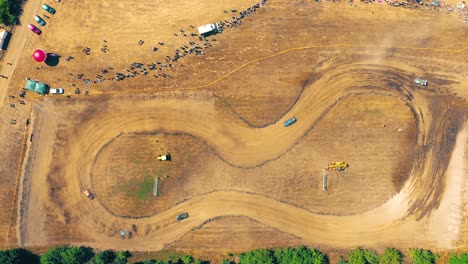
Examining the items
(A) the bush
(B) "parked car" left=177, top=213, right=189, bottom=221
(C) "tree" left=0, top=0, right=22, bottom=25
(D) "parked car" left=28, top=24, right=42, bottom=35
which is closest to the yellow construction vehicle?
(A) the bush

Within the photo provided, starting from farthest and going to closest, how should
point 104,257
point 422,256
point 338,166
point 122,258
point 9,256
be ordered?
point 338,166
point 422,256
point 122,258
point 104,257
point 9,256

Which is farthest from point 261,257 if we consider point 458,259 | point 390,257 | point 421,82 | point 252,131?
point 421,82

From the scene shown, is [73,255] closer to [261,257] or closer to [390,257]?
[261,257]

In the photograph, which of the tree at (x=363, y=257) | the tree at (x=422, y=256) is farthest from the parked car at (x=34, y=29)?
the tree at (x=422, y=256)

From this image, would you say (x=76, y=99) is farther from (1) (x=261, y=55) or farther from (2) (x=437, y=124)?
(2) (x=437, y=124)

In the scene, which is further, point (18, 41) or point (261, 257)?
point (18, 41)

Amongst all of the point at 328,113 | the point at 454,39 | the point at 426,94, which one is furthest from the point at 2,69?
the point at 454,39

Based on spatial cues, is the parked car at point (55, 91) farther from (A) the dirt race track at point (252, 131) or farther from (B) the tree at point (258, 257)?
(B) the tree at point (258, 257)
